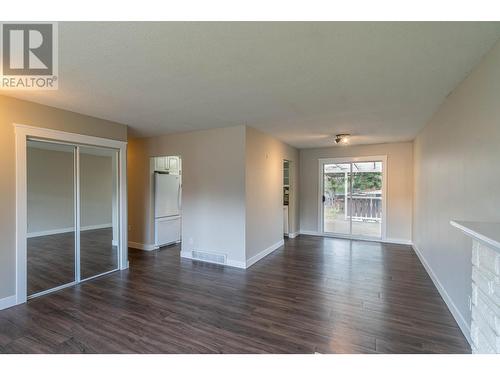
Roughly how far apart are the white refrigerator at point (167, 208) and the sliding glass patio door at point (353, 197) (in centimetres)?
388

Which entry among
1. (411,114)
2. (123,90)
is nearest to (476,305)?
(411,114)

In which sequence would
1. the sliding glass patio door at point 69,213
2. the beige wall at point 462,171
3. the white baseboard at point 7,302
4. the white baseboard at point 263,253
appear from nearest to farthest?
the beige wall at point 462,171 → the white baseboard at point 7,302 → the sliding glass patio door at point 69,213 → the white baseboard at point 263,253

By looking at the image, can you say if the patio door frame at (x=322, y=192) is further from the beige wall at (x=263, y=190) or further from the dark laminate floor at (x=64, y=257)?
the dark laminate floor at (x=64, y=257)

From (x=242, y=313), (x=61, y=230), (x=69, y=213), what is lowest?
(x=242, y=313)

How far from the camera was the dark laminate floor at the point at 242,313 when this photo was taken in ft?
6.85

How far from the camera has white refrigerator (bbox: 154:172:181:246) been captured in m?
5.25

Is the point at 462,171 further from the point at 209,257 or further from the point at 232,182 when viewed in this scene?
the point at 209,257

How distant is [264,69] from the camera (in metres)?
2.11

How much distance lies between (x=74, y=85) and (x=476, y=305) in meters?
3.75

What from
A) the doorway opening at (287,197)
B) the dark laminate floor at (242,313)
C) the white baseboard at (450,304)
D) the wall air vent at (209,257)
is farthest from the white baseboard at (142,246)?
the white baseboard at (450,304)

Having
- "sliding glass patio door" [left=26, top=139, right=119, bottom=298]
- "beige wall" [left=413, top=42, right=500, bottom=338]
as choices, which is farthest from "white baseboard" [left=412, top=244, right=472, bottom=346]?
"sliding glass patio door" [left=26, top=139, right=119, bottom=298]

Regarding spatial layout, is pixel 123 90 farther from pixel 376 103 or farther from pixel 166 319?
pixel 376 103

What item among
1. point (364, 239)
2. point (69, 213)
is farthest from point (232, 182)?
point (364, 239)

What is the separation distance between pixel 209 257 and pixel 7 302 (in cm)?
262
